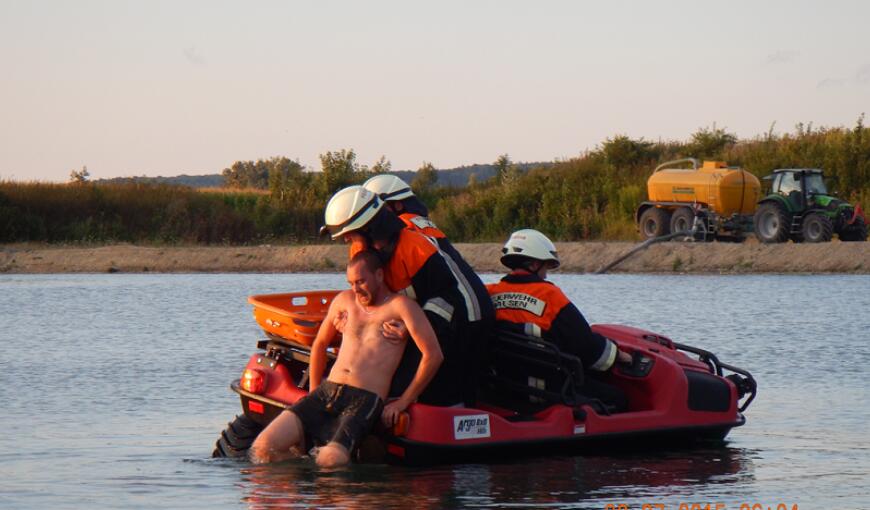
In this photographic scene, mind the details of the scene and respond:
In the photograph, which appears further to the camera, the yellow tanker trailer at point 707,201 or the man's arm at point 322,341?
the yellow tanker trailer at point 707,201

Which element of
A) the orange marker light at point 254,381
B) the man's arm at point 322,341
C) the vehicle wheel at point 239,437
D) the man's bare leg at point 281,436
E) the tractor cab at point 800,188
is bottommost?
the vehicle wheel at point 239,437

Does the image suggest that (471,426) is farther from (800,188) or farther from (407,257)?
(800,188)

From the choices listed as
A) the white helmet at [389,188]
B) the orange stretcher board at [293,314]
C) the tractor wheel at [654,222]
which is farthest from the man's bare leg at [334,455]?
the tractor wheel at [654,222]

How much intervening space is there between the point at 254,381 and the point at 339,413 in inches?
41.9

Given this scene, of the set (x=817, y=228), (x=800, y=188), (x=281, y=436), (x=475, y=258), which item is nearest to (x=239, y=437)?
(x=281, y=436)

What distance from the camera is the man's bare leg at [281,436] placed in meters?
9.41

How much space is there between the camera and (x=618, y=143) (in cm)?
4953

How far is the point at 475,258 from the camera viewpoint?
38.2 meters

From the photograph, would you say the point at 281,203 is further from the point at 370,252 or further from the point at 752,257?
the point at 370,252

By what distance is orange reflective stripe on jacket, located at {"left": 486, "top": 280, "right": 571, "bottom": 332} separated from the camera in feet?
32.3

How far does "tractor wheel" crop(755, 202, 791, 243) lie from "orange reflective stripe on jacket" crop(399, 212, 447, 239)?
995 inches

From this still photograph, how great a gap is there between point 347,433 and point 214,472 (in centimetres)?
115

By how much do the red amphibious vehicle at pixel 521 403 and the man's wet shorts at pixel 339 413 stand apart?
0.19 metres

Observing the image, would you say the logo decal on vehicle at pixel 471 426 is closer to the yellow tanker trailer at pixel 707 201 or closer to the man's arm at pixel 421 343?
the man's arm at pixel 421 343
